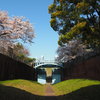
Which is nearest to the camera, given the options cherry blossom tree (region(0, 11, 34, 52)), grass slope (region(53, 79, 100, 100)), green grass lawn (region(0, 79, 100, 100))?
green grass lawn (region(0, 79, 100, 100))

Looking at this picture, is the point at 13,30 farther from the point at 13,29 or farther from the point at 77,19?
the point at 77,19

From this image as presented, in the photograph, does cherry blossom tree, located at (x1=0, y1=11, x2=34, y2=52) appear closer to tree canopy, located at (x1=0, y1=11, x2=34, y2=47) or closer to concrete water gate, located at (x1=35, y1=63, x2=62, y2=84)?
tree canopy, located at (x1=0, y1=11, x2=34, y2=47)

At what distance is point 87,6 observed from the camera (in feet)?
96.7

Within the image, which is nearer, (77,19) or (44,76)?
(77,19)

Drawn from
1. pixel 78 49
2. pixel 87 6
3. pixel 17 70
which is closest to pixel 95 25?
pixel 87 6

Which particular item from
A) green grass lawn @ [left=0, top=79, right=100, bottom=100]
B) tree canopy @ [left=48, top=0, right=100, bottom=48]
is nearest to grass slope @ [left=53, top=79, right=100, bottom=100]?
green grass lawn @ [left=0, top=79, right=100, bottom=100]

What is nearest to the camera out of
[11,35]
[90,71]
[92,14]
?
[92,14]

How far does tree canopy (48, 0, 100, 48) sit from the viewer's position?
30047 mm

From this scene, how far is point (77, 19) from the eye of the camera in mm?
31375

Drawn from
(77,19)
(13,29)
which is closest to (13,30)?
(13,29)

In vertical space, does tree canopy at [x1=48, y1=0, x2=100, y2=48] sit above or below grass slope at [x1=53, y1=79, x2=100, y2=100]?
above

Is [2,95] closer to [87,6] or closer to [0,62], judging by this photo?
[0,62]

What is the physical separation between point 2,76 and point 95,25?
12943 mm

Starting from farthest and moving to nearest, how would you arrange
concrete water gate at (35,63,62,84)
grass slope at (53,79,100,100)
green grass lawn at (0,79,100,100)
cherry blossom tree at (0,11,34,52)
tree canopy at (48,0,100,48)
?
concrete water gate at (35,63,62,84)
cherry blossom tree at (0,11,34,52)
tree canopy at (48,0,100,48)
grass slope at (53,79,100,100)
green grass lawn at (0,79,100,100)
